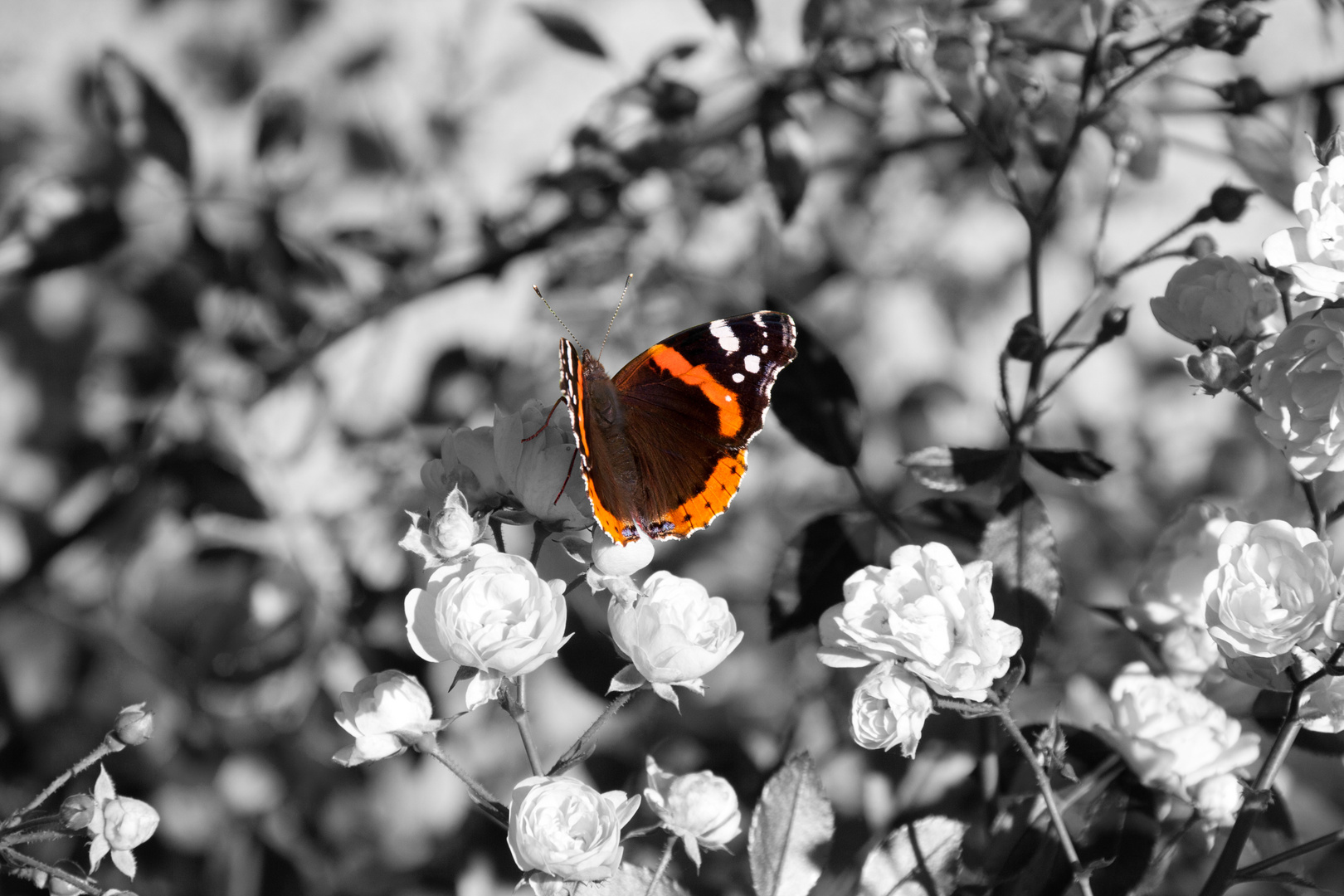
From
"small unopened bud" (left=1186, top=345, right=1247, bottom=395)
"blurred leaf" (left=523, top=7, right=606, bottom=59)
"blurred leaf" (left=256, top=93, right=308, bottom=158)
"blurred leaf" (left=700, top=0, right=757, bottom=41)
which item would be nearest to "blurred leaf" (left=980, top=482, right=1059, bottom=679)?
"small unopened bud" (left=1186, top=345, right=1247, bottom=395)

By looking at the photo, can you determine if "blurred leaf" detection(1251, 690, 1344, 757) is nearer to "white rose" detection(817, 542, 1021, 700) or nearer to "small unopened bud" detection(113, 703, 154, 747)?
"white rose" detection(817, 542, 1021, 700)

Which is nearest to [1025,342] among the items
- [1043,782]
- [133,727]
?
[1043,782]

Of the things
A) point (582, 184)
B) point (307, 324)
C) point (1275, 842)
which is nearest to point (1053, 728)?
point (1275, 842)

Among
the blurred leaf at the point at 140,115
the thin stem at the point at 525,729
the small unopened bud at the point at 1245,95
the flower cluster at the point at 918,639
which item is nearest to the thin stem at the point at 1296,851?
the flower cluster at the point at 918,639

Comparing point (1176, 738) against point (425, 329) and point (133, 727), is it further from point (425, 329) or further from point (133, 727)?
point (425, 329)

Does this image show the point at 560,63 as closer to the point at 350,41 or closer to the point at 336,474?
the point at 350,41

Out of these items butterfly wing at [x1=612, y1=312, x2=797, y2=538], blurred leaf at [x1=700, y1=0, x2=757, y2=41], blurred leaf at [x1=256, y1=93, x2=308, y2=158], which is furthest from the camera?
blurred leaf at [x1=256, y1=93, x2=308, y2=158]

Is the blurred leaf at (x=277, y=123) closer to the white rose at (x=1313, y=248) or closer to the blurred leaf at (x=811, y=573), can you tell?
the blurred leaf at (x=811, y=573)
